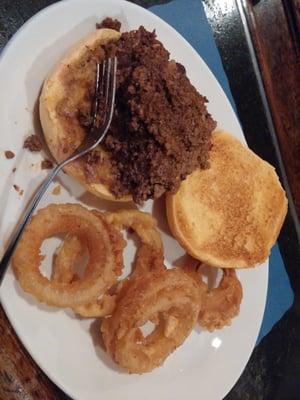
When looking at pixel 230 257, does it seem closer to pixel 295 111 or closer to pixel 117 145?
pixel 117 145

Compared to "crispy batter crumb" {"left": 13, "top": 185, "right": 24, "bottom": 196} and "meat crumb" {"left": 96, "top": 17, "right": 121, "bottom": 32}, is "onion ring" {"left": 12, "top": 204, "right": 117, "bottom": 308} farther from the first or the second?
"meat crumb" {"left": 96, "top": 17, "right": 121, "bottom": 32}

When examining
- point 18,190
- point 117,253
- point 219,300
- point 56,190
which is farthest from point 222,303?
point 18,190

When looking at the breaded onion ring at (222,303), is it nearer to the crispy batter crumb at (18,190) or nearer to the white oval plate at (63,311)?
the white oval plate at (63,311)

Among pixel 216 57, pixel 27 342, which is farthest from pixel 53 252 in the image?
pixel 216 57

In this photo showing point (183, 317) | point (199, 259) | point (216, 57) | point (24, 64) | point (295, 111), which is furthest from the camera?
point (295, 111)

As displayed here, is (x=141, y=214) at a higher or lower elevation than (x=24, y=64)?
lower

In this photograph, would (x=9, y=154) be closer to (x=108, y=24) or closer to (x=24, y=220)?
(x=24, y=220)
